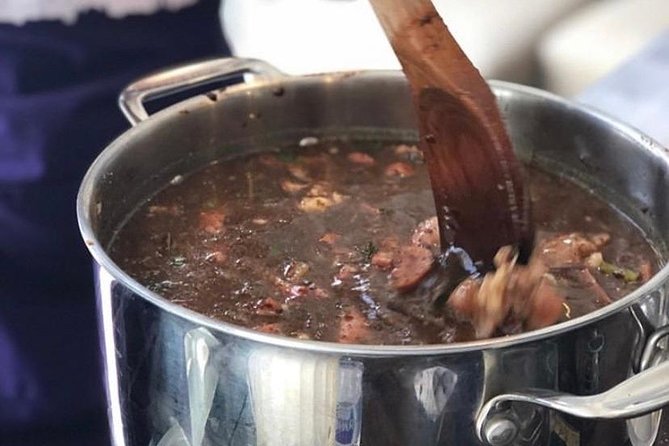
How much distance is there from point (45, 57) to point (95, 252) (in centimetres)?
68

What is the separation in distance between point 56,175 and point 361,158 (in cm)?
52

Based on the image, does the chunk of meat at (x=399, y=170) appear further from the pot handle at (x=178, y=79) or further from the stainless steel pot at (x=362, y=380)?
the stainless steel pot at (x=362, y=380)

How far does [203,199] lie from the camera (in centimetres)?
87

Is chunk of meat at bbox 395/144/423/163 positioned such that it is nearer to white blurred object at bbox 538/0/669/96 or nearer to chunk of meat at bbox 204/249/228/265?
chunk of meat at bbox 204/249/228/265

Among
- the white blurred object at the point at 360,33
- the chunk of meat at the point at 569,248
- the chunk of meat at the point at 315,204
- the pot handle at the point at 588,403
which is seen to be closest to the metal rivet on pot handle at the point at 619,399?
the pot handle at the point at 588,403

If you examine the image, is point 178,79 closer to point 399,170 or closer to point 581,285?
point 399,170

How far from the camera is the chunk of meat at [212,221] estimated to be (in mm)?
827

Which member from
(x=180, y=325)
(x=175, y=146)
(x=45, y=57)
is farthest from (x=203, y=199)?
(x=45, y=57)

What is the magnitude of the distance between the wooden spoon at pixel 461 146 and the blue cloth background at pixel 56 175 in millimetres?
643

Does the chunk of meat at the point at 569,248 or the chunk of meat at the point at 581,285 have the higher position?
the chunk of meat at the point at 581,285

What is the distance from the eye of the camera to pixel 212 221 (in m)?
0.84

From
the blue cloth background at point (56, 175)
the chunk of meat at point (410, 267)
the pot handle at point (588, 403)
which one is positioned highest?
the pot handle at point (588, 403)

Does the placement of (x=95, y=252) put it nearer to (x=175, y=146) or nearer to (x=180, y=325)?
(x=180, y=325)

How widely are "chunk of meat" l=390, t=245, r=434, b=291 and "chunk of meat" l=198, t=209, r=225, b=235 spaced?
0.50 feet
